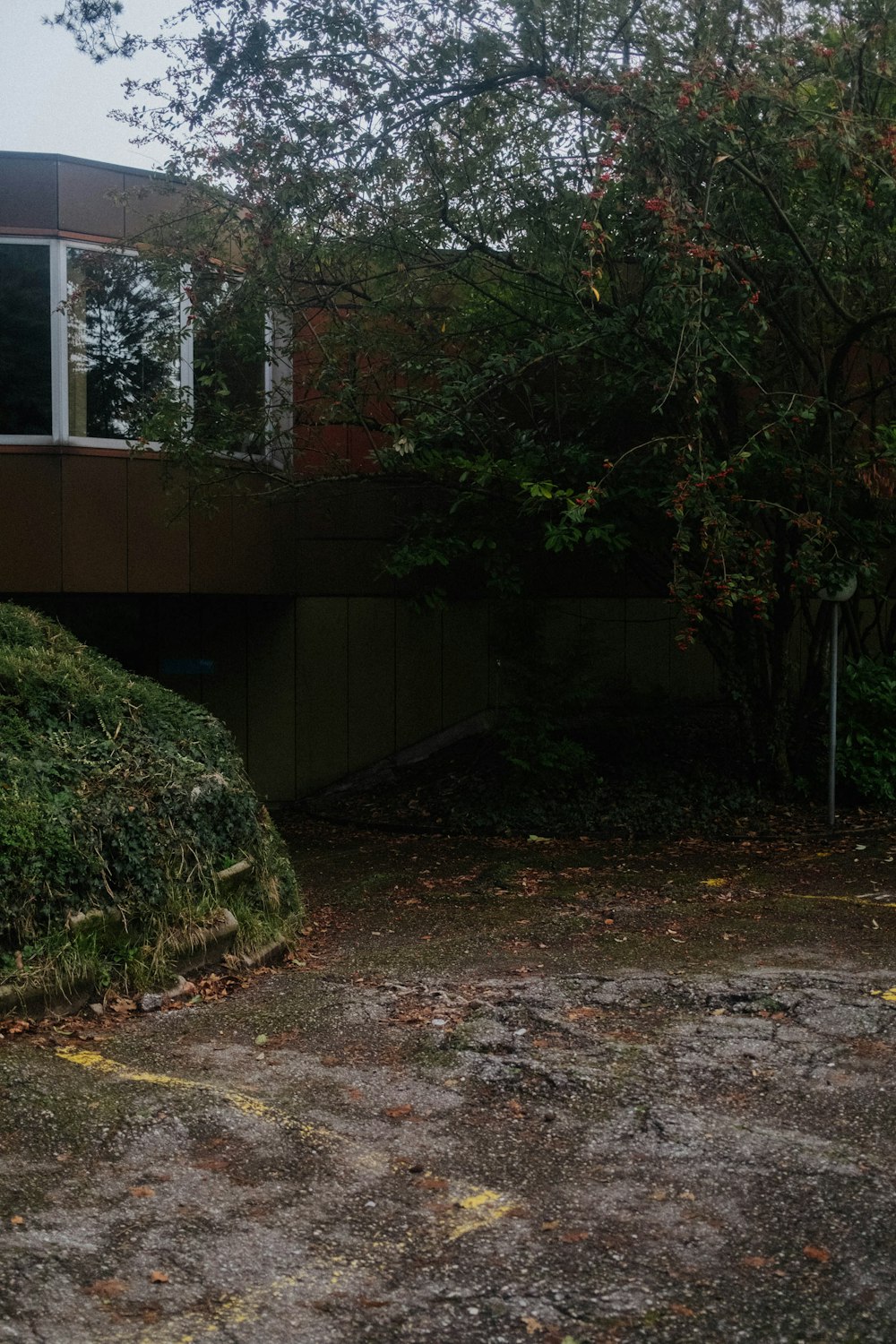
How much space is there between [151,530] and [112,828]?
5920 millimetres

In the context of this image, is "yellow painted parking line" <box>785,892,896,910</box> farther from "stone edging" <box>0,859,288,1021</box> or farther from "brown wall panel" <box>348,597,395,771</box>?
"brown wall panel" <box>348,597,395,771</box>

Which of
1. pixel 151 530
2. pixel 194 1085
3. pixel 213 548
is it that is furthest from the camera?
pixel 213 548

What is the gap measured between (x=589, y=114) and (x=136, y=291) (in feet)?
15.5

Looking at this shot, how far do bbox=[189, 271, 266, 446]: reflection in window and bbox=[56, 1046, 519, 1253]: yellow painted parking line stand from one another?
18.9ft

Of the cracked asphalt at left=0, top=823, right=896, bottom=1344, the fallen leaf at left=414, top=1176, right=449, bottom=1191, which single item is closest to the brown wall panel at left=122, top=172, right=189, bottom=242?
the cracked asphalt at left=0, top=823, right=896, bottom=1344

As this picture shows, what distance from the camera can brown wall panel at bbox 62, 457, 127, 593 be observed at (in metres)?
11.1

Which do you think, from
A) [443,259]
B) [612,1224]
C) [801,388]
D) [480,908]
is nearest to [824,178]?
[801,388]

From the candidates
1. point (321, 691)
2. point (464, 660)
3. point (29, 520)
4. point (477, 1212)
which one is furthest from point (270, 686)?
point (477, 1212)

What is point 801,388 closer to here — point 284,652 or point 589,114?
point 589,114

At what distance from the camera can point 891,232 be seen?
8867 millimetres

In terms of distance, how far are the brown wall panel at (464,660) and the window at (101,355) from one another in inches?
138

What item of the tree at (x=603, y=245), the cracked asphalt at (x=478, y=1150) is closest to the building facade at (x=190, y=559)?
the tree at (x=603, y=245)

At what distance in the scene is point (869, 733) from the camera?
11445 millimetres

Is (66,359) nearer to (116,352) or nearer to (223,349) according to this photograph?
(116,352)
